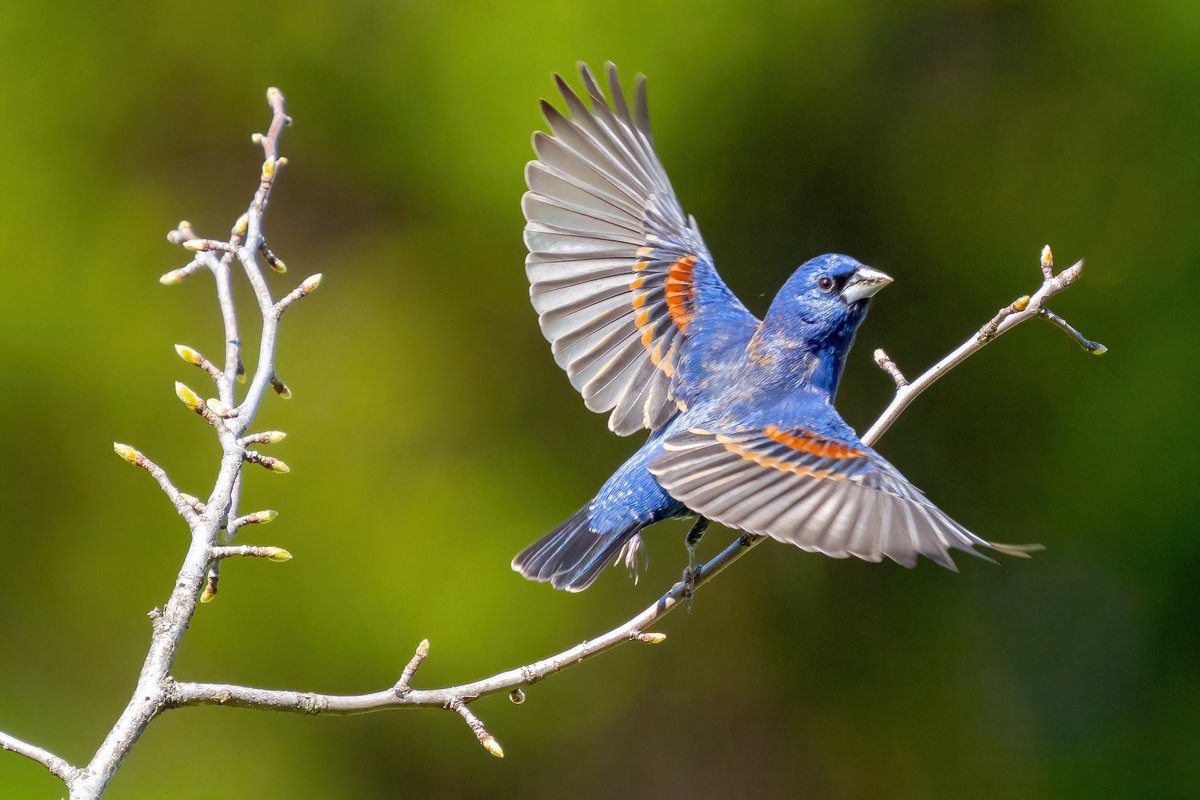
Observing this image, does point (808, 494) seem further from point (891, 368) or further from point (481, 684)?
point (481, 684)

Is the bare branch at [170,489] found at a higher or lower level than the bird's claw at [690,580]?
higher

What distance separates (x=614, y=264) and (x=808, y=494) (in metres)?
1.28

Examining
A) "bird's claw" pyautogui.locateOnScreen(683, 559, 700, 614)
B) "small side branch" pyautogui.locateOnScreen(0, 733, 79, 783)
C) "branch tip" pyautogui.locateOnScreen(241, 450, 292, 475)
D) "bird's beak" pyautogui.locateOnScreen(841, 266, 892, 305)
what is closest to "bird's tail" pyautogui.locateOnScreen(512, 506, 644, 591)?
"bird's claw" pyautogui.locateOnScreen(683, 559, 700, 614)

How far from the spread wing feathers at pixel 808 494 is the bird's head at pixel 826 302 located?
1.28 feet

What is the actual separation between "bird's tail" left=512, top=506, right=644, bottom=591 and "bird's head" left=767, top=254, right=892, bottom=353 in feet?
2.17

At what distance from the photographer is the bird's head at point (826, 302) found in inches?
129

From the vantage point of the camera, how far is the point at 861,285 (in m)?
3.24

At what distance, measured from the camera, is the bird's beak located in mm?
3213

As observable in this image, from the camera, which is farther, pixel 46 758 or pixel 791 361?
pixel 791 361

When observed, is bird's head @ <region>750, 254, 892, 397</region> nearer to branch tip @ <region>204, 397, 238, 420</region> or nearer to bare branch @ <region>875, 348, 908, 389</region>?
bare branch @ <region>875, 348, 908, 389</region>

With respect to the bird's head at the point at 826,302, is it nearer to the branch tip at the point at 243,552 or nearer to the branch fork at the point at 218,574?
the branch fork at the point at 218,574

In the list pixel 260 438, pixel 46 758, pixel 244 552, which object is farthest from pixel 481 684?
pixel 46 758

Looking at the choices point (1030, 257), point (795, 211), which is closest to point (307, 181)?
point (795, 211)

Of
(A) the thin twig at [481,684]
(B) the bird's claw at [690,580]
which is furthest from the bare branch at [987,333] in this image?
(B) the bird's claw at [690,580]
